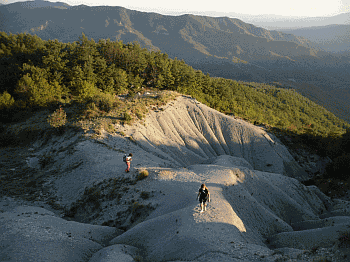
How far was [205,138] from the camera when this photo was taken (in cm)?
5184

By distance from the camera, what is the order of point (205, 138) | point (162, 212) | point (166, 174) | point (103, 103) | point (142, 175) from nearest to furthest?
point (162, 212) < point (142, 175) < point (166, 174) < point (103, 103) < point (205, 138)

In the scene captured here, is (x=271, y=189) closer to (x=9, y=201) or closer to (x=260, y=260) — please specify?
(x=260, y=260)

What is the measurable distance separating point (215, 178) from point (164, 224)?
965 centimetres

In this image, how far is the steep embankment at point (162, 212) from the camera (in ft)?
38.0

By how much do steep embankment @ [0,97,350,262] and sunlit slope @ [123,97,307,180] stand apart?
715 mm

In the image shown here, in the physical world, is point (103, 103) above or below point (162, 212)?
above

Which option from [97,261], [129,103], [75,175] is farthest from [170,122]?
[97,261]

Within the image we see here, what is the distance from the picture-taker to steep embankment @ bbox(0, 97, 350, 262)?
456 inches

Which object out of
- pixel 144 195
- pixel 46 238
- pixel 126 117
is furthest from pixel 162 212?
pixel 126 117

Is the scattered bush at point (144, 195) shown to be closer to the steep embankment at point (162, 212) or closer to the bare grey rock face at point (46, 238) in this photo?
the steep embankment at point (162, 212)

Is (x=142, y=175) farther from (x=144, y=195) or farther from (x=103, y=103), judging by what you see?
(x=103, y=103)

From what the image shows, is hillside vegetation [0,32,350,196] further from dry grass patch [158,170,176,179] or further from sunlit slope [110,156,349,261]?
sunlit slope [110,156,349,261]

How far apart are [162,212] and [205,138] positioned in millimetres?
36616

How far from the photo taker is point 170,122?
1870 inches
